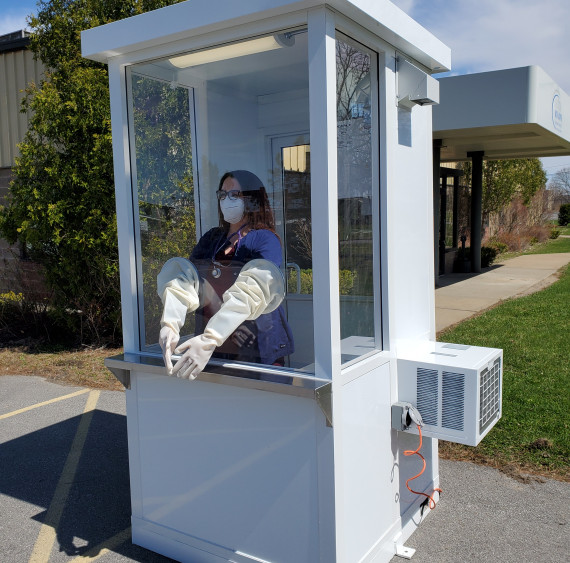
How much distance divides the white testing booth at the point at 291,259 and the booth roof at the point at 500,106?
279 inches

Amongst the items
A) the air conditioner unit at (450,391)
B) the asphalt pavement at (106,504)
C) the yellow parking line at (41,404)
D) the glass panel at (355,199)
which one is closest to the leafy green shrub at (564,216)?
the yellow parking line at (41,404)

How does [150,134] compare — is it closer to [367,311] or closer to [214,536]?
[367,311]

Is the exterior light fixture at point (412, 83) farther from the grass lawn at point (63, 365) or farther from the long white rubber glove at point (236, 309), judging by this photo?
the grass lawn at point (63, 365)

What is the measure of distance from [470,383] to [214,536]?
4.97 ft

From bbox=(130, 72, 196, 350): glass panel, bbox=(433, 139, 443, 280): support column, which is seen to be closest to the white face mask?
bbox=(130, 72, 196, 350): glass panel

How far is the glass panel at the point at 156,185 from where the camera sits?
127 inches

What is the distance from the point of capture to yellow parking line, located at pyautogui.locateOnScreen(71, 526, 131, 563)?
3238mm

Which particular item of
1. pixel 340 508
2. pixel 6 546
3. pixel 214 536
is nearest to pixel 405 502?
pixel 340 508

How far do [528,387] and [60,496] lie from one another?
13.7ft

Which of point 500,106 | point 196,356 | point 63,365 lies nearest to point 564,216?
point 500,106

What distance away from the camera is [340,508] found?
8.69ft

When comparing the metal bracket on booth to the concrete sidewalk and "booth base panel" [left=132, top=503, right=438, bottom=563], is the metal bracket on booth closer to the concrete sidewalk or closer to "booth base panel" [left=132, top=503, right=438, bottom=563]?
"booth base panel" [left=132, top=503, right=438, bottom=563]

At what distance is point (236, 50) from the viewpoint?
9.63ft

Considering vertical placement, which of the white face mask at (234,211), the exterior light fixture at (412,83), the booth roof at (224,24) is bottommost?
the white face mask at (234,211)
